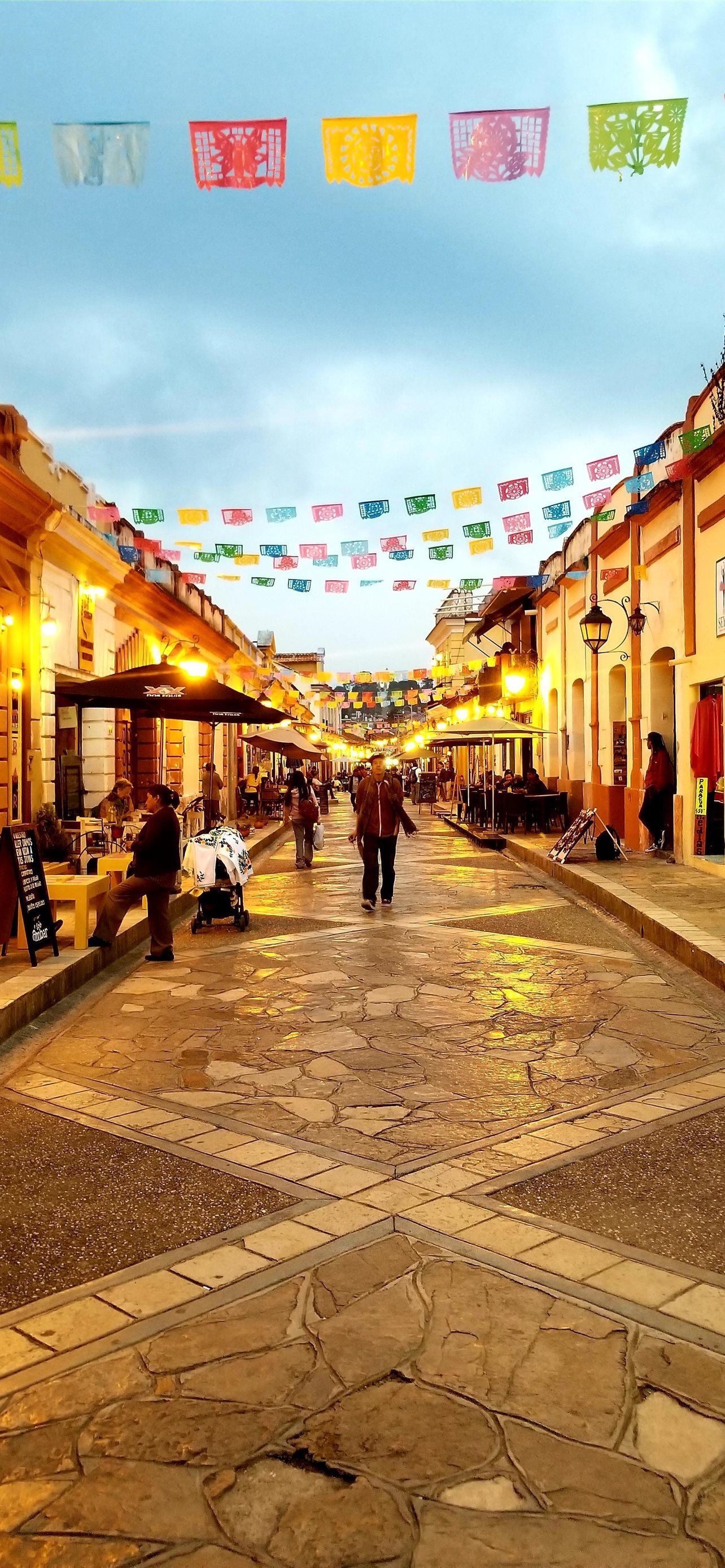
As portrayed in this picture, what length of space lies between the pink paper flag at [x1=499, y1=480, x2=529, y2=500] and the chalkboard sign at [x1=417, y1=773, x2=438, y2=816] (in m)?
21.5

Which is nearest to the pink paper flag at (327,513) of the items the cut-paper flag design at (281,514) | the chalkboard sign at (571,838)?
the cut-paper flag design at (281,514)

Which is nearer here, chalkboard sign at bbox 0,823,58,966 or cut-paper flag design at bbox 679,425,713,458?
chalkboard sign at bbox 0,823,58,966

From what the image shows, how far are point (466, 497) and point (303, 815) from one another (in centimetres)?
533

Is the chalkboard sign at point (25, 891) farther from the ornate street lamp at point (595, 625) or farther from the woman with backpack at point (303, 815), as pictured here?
the ornate street lamp at point (595, 625)

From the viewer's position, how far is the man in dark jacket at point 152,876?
920 cm

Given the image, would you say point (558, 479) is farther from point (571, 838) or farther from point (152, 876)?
point (152, 876)

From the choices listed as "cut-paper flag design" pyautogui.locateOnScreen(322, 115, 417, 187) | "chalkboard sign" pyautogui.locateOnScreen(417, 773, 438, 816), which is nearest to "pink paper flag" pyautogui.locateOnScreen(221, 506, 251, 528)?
"cut-paper flag design" pyautogui.locateOnScreen(322, 115, 417, 187)

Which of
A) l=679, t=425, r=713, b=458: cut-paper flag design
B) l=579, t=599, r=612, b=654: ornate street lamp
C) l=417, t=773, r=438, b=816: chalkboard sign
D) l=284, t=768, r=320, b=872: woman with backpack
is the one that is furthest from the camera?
l=417, t=773, r=438, b=816: chalkboard sign

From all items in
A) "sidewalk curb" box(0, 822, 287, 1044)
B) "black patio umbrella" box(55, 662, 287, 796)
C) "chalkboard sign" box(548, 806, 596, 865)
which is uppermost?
"black patio umbrella" box(55, 662, 287, 796)

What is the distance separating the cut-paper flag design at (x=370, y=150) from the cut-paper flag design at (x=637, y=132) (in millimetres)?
1165

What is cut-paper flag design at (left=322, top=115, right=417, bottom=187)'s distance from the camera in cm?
720

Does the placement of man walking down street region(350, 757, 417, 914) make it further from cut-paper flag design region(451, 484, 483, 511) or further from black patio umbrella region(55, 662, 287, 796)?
cut-paper flag design region(451, 484, 483, 511)

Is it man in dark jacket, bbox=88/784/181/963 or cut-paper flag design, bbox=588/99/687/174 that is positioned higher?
cut-paper flag design, bbox=588/99/687/174

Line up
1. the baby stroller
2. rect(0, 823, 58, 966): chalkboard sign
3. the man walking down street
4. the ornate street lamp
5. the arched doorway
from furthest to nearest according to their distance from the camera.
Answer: the arched doorway → the ornate street lamp → the man walking down street → the baby stroller → rect(0, 823, 58, 966): chalkboard sign
